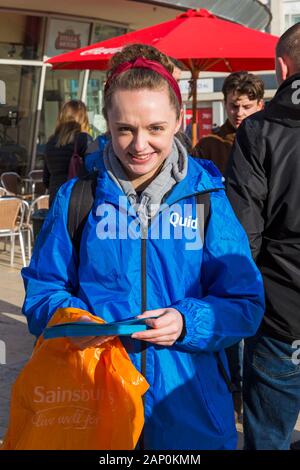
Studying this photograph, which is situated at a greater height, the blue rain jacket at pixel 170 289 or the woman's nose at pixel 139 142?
the woman's nose at pixel 139 142

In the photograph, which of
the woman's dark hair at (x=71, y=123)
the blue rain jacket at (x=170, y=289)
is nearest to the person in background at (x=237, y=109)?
the woman's dark hair at (x=71, y=123)

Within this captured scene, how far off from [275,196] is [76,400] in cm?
119

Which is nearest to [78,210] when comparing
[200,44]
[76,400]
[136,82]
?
[136,82]

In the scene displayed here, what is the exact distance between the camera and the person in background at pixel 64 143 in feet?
21.7

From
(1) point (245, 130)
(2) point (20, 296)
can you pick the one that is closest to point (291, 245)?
(1) point (245, 130)

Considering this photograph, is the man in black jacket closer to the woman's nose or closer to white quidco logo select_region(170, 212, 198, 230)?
white quidco logo select_region(170, 212, 198, 230)

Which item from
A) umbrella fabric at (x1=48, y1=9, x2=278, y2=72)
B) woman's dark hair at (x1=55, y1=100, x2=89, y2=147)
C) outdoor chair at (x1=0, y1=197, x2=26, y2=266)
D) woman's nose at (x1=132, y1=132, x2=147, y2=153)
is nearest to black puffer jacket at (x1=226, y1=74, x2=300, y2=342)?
woman's nose at (x1=132, y1=132, x2=147, y2=153)

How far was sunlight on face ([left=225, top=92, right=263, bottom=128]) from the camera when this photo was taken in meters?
4.97

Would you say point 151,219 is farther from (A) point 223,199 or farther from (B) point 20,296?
(B) point 20,296

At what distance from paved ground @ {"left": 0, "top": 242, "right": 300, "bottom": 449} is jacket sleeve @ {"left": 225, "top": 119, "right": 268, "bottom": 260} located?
6.20 feet

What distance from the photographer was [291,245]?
8.92 feet

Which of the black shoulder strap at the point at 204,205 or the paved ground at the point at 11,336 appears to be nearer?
the black shoulder strap at the point at 204,205

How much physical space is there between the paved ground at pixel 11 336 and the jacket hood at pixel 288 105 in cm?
214

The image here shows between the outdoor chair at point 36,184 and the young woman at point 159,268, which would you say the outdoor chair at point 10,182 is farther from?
the young woman at point 159,268
